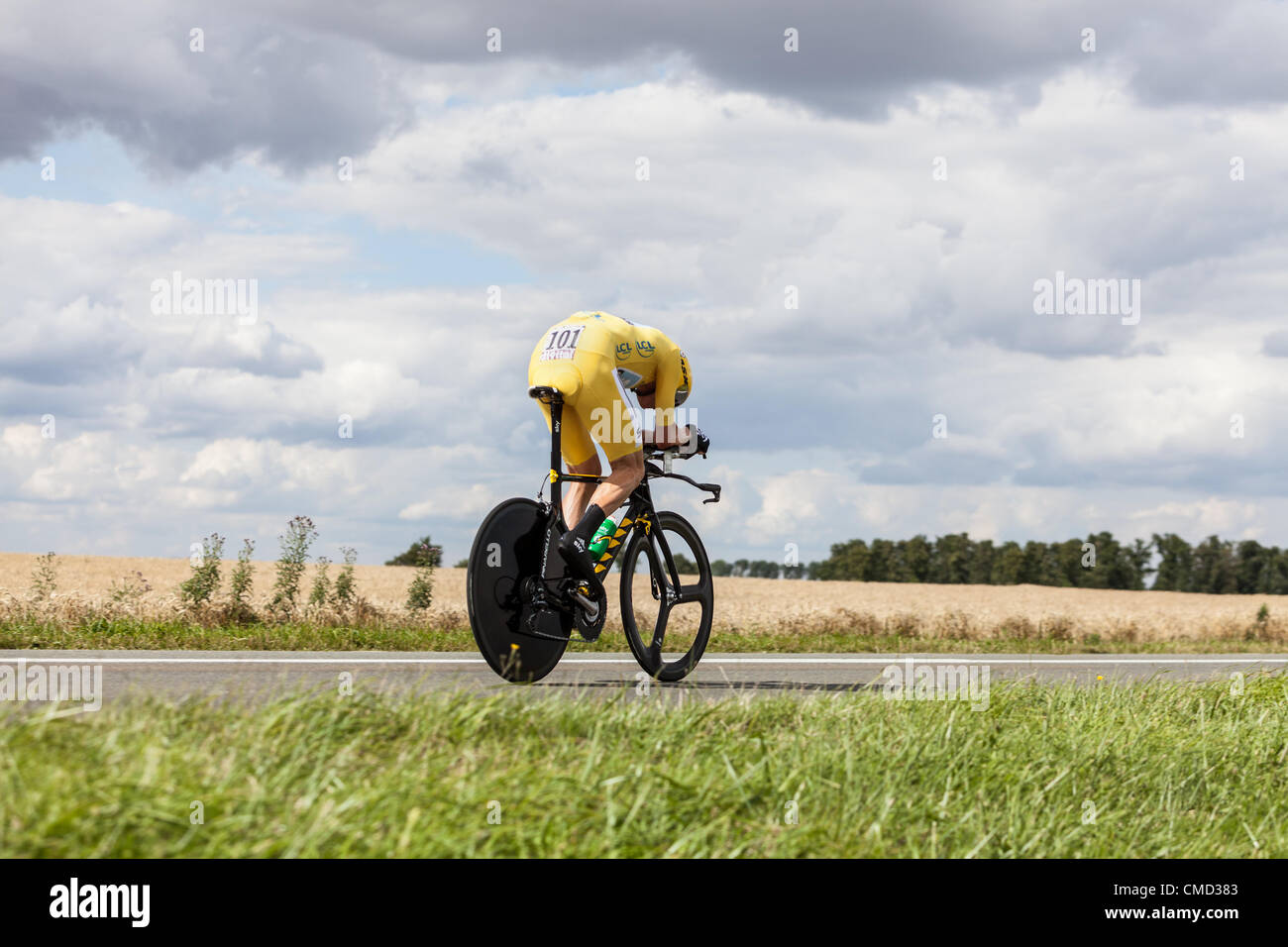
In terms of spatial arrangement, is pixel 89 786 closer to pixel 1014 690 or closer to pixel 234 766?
pixel 234 766

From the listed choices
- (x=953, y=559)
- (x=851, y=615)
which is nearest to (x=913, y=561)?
(x=953, y=559)

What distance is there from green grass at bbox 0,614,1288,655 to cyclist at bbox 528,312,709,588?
389 cm

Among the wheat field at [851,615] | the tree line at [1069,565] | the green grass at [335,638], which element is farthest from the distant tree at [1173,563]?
the green grass at [335,638]

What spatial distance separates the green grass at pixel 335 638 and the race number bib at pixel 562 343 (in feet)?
14.5

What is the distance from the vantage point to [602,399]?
7.07m

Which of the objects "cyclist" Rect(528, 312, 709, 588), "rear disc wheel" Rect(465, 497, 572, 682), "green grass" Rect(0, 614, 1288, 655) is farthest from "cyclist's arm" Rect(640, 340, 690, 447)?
"green grass" Rect(0, 614, 1288, 655)

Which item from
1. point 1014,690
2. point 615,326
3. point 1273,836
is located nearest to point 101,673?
point 615,326

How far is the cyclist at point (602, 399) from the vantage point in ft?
22.8

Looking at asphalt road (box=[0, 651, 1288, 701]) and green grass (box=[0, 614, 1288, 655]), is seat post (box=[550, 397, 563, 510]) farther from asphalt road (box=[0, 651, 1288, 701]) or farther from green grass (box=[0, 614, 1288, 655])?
green grass (box=[0, 614, 1288, 655])

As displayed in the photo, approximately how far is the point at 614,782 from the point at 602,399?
3477 millimetres

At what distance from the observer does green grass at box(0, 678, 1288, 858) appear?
10.7 feet

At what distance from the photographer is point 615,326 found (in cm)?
719

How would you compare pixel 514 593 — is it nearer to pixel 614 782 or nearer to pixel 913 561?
pixel 614 782
